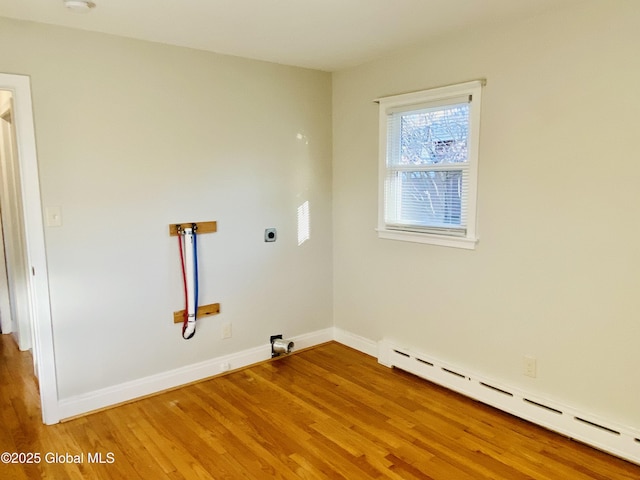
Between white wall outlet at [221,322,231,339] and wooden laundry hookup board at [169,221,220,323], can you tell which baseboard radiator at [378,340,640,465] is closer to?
white wall outlet at [221,322,231,339]

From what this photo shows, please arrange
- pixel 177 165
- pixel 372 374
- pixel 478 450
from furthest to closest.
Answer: pixel 372 374
pixel 177 165
pixel 478 450

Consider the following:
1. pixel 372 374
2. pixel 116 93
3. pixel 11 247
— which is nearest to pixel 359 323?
pixel 372 374

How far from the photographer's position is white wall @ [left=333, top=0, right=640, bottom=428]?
7.70 feet

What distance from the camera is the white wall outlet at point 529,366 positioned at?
9.10 ft

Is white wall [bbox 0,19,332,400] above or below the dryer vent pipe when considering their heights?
above

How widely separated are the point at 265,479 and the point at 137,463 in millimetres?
685

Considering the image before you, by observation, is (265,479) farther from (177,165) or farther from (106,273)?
(177,165)

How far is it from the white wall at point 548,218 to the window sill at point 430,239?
0.05m

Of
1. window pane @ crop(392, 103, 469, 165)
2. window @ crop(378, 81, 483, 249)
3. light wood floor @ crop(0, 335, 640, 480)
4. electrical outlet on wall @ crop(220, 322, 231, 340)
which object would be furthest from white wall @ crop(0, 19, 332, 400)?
window pane @ crop(392, 103, 469, 165)

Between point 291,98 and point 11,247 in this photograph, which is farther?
point 11,247

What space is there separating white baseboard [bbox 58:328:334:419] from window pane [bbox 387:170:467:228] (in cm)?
143

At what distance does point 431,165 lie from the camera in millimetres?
3211

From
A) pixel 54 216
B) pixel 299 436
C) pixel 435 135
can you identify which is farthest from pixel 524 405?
pixel 54 216

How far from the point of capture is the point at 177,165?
3.16m
